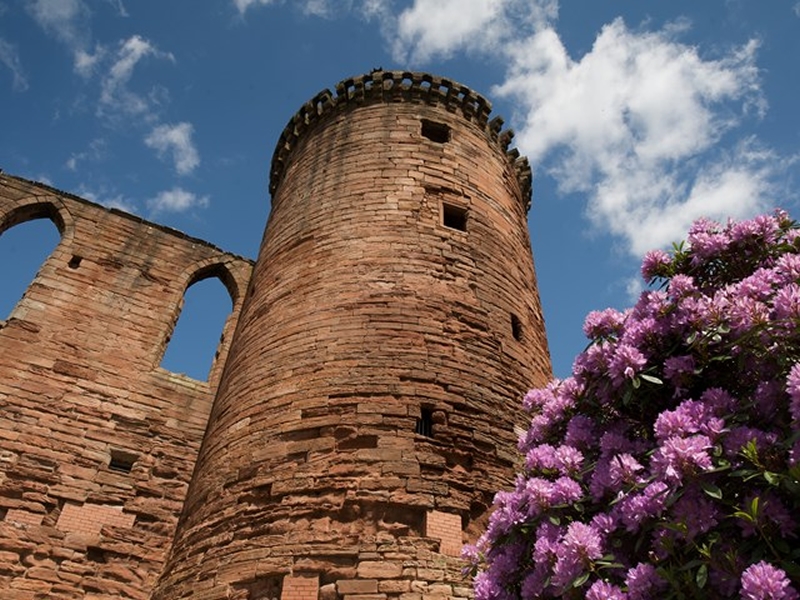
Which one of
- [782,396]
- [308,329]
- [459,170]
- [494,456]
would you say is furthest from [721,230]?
[459,170]

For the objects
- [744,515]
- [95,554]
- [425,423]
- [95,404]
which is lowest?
[744,515]

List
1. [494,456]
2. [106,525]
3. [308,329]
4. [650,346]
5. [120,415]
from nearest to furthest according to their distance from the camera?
1. [650,346]
2. [494,456]
3. [308,329]
4. [106,525]
5. [120,415]

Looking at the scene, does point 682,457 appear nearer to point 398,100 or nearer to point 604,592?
point 604,592

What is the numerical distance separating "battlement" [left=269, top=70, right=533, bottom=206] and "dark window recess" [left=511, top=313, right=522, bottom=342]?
4.09m

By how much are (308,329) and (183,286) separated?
15.3 feet

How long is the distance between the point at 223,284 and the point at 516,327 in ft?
20.4

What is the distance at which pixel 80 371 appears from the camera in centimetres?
889

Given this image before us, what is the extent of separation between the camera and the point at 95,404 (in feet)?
28.5

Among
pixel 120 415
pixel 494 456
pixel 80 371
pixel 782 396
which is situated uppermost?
pixel 80 371

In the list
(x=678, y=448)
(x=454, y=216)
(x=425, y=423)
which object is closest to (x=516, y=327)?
(x=454, y=216)

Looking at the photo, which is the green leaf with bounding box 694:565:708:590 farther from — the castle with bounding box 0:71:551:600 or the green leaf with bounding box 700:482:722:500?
the castle with bounding box 0:71:551:600

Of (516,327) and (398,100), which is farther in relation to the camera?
(398,100)

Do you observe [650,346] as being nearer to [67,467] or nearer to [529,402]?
[529,402]

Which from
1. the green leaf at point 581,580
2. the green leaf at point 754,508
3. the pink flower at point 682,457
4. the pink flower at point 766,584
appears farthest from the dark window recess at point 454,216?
the pink flower at point 766,584
